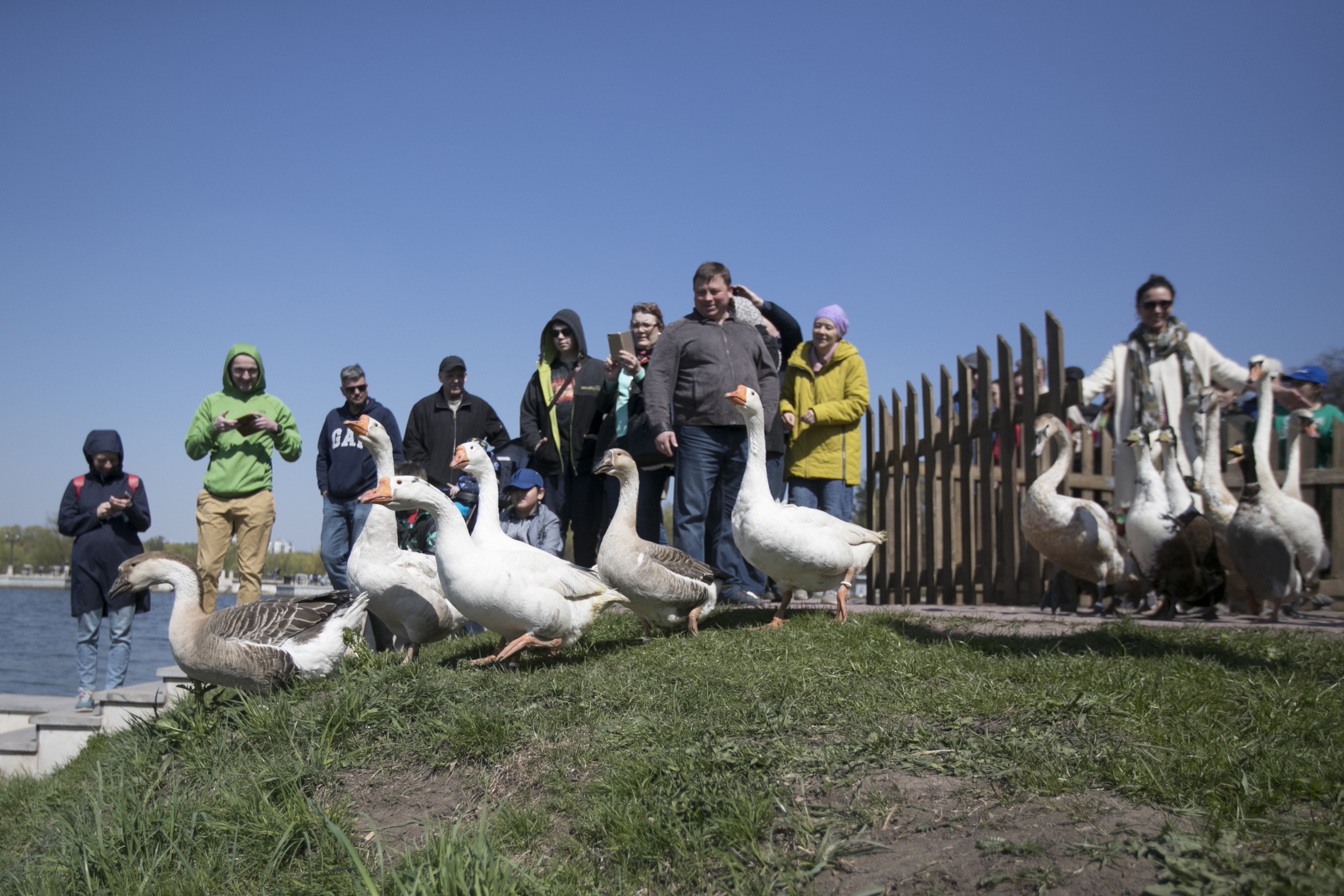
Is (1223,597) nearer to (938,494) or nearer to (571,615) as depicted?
(938,494)

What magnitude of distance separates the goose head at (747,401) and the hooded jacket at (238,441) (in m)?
4.98

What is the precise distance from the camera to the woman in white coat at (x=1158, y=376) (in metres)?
7.45

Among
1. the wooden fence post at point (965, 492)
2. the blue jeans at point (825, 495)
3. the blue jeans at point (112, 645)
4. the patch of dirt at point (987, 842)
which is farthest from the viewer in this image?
the wooden fence post at point (965, 492)

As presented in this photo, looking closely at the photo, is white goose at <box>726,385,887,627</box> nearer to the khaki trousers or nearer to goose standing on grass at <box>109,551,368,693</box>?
goose standing on grass at <box>109,551,368,693</box>

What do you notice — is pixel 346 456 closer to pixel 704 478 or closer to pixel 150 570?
pixel 150 570

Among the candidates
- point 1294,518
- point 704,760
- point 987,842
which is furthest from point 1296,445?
point 704,760

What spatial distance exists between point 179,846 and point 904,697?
11.2 feet

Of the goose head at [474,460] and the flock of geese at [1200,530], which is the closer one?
the goose head at [474,460]

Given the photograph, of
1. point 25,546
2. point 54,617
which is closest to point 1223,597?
point 54,617

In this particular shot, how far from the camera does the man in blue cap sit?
855 centimetres

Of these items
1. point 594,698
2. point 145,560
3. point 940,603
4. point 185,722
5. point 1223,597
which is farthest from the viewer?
point 940,603

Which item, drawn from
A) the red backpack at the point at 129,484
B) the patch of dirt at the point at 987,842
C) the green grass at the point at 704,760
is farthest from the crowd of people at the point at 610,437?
the patch of dirt at the point at 987,842

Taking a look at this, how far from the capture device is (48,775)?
24.3 feet

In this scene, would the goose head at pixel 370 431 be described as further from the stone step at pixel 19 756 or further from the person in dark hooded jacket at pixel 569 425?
the stone step at pixel 19 756
